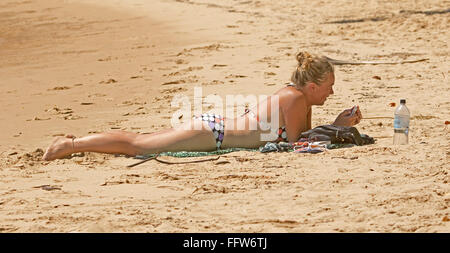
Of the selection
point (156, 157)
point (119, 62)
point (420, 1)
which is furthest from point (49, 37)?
point (156, 157)

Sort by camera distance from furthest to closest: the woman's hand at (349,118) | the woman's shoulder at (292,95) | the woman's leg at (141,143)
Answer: the woman's hand at (349,118)
the woman's leg at (141,143)
the woman's shoulder at (292,95)

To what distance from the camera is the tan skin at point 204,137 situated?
620 cm

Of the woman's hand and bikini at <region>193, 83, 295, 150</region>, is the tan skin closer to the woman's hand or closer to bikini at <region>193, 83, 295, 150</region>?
bikini at <region>193, 83, 295, 150</region>

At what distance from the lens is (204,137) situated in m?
6.27

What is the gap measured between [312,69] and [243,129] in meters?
0.69

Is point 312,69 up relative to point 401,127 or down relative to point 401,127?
up

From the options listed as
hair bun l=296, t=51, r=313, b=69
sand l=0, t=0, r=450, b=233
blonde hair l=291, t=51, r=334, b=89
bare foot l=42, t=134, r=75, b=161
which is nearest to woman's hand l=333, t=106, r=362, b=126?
sand l=0, t=0, r=450, b=233

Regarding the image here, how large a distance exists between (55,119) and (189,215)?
3791mm

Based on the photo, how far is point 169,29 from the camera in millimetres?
15109

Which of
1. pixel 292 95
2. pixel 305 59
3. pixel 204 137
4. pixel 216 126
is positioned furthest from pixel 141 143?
pixel 305 59

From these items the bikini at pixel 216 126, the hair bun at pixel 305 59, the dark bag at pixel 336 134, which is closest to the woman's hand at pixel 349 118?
the dark bag at pixel 336 134

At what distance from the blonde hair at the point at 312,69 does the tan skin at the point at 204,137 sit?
3 centimetres

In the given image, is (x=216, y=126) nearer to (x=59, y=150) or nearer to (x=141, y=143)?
(x=141, y=143)

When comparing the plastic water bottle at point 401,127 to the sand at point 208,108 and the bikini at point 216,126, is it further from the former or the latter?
the bikini at point 216,126
